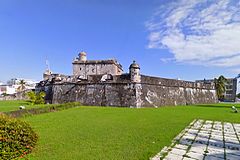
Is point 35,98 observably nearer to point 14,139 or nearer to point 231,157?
point 14,139

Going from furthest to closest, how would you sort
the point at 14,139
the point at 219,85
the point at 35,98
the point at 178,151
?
the point at 219,85, the point at 35,98, the point at 178,151, the point at 14,139

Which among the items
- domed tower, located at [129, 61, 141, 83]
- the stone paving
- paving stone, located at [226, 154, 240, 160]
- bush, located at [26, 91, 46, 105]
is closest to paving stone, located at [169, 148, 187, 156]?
the stone paving

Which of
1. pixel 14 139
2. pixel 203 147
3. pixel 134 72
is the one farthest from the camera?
pixel 134 72

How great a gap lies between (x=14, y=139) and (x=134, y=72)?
14.6m

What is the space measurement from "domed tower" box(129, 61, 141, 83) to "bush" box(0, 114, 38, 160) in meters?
14.0

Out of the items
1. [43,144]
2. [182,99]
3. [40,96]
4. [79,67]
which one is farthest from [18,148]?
[79,67]

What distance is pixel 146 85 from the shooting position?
1884 centimetres

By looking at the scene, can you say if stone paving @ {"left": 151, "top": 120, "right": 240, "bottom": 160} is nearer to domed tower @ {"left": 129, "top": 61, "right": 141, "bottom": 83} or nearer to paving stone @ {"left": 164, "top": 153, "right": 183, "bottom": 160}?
paving stone @ {"left": 164, "top": 153, "right": 183, "bottom": 160}

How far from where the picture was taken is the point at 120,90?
18.3m

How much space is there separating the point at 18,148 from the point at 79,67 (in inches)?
1433

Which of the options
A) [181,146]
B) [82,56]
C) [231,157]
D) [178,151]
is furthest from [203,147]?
[82,56]

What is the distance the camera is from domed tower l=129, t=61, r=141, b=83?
57.6 ft

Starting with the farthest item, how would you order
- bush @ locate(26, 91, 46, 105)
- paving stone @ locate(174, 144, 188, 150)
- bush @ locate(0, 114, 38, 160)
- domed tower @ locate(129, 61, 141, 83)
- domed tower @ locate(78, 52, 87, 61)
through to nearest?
domed tower @ locate(78, 52, 87, 61) → bush @ locate(26, 91, 46, 105) → domed tower @ locate(129, 61, 141, 83) → paving stone @ locate(174, 144, 188, 150) → bush @ locate(0, 114, 38, 160)

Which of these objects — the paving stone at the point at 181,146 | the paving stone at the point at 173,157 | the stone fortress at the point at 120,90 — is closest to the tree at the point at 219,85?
the stone fortress at the point at 120,90
